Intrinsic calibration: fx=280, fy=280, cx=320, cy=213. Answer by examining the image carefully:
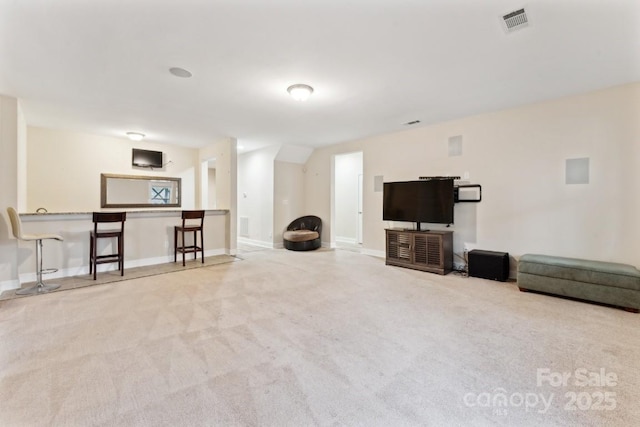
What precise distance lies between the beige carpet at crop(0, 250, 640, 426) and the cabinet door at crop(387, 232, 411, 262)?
1.43 meters

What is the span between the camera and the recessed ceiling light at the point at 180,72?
3.03 m

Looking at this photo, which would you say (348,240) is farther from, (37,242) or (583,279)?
(37,242)

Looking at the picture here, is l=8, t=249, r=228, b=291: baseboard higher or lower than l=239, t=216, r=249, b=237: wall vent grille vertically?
lower

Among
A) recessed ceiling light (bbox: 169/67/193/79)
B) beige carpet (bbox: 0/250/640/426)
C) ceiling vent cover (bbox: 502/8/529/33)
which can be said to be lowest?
beige carpet (bbox: 0/250/640/426)

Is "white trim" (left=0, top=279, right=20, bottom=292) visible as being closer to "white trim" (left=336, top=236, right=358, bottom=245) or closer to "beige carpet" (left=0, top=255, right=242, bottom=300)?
"beige carpet" (left=0, top=255, right=242, bottom=300)

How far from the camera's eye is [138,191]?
21.3 ft

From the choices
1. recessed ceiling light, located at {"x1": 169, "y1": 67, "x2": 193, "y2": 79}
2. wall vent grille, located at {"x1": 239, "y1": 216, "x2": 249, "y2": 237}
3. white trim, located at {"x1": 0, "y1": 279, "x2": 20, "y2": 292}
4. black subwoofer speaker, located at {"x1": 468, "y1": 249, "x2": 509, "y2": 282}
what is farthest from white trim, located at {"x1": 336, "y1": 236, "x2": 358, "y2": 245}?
white trim, located at {"x1": 0, "y1": 279, "x2": 20, "y2": 292}

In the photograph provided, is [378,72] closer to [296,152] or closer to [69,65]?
[69,65]

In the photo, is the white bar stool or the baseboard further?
the baseboard

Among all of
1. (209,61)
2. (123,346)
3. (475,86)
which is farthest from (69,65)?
(475,86)

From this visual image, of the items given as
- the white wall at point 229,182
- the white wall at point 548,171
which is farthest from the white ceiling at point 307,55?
the white wall at point 229,182

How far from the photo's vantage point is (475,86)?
347 cm

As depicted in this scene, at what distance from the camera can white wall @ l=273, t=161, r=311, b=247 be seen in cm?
723

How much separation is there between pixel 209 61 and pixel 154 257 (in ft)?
12.9
